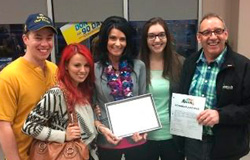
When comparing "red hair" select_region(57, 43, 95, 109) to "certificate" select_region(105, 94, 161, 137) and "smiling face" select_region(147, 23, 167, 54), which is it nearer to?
"certificate" select_region(105, 94, 161, 137)

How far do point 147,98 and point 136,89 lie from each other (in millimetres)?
144

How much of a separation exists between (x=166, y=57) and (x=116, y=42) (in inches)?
19.2

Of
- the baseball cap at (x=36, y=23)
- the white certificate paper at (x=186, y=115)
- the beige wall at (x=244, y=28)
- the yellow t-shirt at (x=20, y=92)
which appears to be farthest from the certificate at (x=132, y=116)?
the beige wall at (x=244, y=28)

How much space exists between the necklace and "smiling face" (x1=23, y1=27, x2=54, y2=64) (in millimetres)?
504

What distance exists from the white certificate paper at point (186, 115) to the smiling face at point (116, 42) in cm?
52

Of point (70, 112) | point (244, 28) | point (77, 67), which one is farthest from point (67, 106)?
point (244, 28)

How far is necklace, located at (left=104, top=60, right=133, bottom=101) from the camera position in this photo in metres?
1.99

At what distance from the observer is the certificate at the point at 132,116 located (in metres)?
1.88

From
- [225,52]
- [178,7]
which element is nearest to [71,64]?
[225,52]

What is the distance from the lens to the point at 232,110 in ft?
5.44

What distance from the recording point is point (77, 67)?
1736 mm

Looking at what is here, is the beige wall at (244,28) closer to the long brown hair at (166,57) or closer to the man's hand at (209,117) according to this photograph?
the long brown hair at (166,57)

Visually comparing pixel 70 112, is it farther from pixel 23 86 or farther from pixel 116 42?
pixel 116 42

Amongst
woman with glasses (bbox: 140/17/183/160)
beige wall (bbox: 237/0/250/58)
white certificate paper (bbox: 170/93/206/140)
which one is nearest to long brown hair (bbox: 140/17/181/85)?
woman with glasses (bbox: 140/17/183/160)
